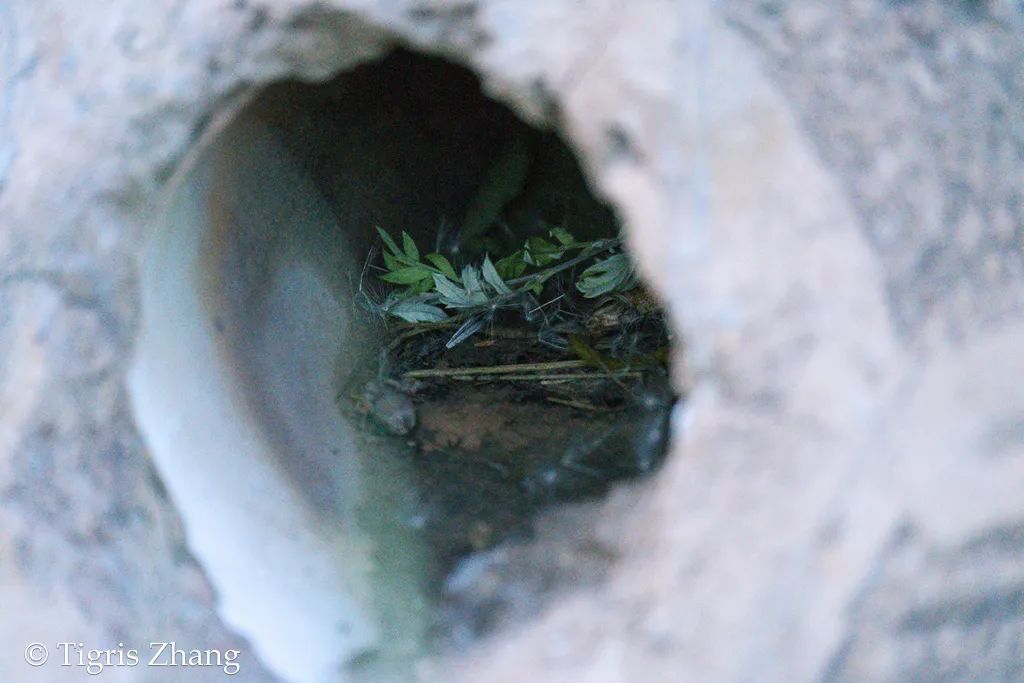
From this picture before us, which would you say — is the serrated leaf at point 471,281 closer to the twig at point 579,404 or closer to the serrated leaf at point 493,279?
the serrated leaf at point 493,279

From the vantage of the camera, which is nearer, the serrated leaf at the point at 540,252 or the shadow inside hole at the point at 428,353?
the shadow inside hole at the point at 428,353

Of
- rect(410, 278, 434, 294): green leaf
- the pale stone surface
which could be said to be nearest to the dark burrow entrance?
rect(410, 278, 434, 294): green leaf

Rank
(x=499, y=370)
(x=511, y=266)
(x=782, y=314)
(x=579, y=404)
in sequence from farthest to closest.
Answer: (x=511, y=266) < (x=499, y=370) < (x=579, y=404) < (x=782, y=314)

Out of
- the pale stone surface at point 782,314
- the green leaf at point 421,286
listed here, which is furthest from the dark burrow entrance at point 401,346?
the pale stone surface at point 782,314

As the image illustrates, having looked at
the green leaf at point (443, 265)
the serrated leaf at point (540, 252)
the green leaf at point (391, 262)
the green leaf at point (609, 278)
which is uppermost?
the green leaf at point (391, 262)

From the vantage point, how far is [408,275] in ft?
4.42

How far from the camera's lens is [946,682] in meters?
0.71

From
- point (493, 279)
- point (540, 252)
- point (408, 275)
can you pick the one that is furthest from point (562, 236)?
point (408, 275)

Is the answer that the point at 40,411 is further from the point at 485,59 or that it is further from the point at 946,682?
the point at 946,682

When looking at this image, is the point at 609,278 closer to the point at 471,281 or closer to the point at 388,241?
the point at 471,281

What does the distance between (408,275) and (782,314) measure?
777 millimetres

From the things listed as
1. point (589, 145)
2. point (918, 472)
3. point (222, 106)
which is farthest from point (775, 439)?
point (222, 106)

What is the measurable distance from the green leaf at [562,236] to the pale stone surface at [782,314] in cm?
69

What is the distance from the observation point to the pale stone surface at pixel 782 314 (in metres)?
0.65
